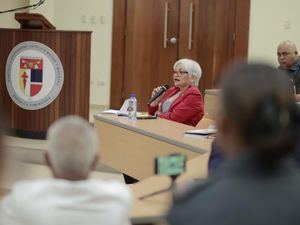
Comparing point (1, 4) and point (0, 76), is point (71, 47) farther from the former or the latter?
point (1, 4)

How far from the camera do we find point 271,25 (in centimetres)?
804

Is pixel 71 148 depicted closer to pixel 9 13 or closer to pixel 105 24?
pixel 9 13

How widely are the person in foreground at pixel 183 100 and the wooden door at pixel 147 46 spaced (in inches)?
133

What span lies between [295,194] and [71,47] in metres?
4.82

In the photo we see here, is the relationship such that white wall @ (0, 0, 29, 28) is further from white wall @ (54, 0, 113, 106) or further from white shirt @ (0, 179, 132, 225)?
white shirt @ (0, 179, 132, 225)

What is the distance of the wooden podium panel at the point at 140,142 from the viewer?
3459 mm

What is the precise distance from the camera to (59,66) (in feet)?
19.2

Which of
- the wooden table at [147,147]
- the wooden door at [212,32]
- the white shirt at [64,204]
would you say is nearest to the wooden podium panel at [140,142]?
the wooden table at [147,147]

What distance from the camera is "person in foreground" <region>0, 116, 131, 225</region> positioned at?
1.54 metres

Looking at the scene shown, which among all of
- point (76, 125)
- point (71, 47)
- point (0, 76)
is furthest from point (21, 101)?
point (76, 125)

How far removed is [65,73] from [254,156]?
4.79 metres

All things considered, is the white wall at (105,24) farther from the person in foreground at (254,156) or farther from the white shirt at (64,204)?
the person in foreground at (254,156)

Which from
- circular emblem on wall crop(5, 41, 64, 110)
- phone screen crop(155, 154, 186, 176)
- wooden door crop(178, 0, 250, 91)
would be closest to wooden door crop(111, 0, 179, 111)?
wooden door crop(178, 0, 250, 91)

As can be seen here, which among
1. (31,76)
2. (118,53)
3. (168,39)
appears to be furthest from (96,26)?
(31,76)
